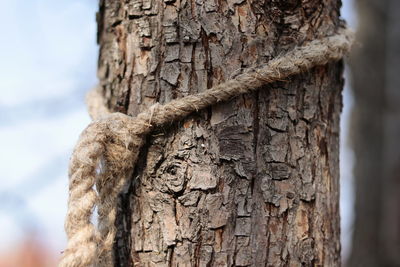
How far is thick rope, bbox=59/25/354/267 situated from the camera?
883mm

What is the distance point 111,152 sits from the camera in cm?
94

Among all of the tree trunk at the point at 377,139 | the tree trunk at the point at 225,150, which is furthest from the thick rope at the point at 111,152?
the tree trunk at the point at 377,139

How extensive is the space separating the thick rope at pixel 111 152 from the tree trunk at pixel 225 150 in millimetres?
23

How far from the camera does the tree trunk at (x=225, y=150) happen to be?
90 cm

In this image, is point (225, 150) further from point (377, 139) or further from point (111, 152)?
point (377, 139)

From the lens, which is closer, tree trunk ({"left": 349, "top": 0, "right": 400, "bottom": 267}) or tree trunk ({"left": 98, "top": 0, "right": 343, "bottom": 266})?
tree trunk ({"left": 98, "top": 0, "right": 343, "bottom": 266})

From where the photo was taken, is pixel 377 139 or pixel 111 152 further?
pixel 377 139

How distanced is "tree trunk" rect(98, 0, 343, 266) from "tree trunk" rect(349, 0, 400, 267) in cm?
251

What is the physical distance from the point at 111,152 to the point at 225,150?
0.19 meters

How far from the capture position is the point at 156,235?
0.92 metres

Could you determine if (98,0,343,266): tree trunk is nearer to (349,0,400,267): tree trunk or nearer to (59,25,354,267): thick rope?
(59,25,354,267): thick rope

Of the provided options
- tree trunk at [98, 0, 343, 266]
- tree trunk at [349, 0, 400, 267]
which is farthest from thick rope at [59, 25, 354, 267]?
tree trunk at [349, 0, 400, 267]

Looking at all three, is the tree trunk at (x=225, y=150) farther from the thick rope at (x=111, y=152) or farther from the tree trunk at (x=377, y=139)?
the tree trunk at (x=377, y=139)

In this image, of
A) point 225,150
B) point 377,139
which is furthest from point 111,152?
point 377,139
